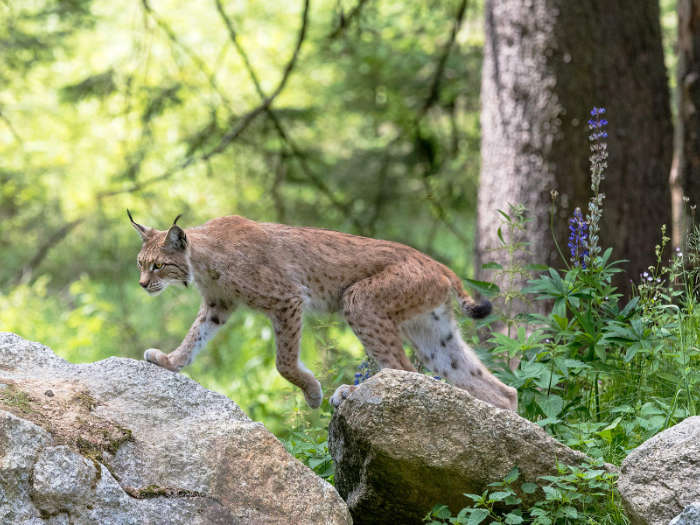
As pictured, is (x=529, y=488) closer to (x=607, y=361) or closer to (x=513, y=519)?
(x=513, y=519)

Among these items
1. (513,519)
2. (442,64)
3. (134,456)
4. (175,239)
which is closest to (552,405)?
(513,519)

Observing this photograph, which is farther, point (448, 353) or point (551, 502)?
point (448, 353)

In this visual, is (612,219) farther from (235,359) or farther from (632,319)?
(235,359)

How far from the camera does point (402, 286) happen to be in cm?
488

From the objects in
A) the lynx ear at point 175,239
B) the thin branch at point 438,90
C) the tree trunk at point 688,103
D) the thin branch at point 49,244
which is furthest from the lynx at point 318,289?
the thin branch at point 49,244

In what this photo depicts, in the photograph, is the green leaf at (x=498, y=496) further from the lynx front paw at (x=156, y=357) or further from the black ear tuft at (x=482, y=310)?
the lynx front paw at (x=156, y=357)

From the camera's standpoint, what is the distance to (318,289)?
5.09 metres

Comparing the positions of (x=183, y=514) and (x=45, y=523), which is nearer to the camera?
(x=45, y=523)

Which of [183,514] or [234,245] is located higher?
[234,245]

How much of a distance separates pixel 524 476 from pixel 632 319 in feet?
4.14

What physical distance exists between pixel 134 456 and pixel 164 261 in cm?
176

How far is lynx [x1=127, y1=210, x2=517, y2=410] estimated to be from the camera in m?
4.81

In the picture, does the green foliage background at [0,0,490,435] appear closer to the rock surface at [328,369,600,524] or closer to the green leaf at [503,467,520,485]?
the rock surface at [328,369,600,524]

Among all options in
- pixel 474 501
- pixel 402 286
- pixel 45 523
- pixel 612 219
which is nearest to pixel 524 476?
pixel 474 501
